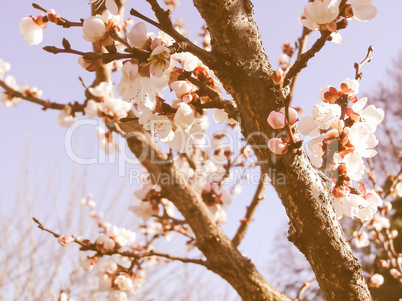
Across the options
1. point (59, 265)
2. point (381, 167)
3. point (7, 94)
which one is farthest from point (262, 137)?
point (381, 167)

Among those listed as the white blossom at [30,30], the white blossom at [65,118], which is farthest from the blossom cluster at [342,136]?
the white blossom at [65,118]

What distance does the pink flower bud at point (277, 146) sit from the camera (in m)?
1.09

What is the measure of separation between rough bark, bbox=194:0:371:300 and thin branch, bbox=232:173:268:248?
56.1 inches

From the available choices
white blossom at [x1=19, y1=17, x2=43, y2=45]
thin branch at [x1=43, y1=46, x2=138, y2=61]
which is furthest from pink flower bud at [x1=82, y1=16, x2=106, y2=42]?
white blossom at [x1=19, y1=17, x2=43, y2=45]

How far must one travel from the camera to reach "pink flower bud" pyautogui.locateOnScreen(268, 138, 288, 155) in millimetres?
1092

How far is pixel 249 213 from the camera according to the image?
2738 mm

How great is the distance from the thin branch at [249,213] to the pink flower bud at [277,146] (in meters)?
1.53

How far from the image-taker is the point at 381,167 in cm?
919

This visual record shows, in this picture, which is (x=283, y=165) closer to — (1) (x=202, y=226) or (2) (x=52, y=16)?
(2) (x=52, y=16)

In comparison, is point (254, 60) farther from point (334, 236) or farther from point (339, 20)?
point (334, 236)

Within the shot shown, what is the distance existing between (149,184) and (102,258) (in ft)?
1.73

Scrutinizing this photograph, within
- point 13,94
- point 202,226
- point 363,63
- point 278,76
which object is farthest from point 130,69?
point 13,94

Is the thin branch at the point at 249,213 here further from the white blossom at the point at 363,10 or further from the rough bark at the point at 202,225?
the white blossom at the point at 363,10

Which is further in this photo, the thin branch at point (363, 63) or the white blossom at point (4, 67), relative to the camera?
the white blossom at point (4, 67)
